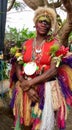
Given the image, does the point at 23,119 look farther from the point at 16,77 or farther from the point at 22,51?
the point at 22,51

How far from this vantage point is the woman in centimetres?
414

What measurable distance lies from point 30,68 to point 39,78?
0.54 feet

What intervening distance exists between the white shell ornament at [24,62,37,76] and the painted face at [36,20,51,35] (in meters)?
0.39

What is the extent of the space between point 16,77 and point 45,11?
2.94 feet

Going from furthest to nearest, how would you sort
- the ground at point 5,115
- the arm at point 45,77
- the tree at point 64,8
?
the tree at point 64,8 → the ground at point 5,115 → the arm at point 45,77

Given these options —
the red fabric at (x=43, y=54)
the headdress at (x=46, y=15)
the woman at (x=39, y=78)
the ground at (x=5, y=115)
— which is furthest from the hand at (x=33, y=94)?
the ground at (x=5, y=115)

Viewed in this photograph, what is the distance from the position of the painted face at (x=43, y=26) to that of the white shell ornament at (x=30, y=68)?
39 cm

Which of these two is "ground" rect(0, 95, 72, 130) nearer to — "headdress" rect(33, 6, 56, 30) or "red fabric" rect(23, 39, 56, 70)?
"red fabric" rect(23, 39, 56, 70)

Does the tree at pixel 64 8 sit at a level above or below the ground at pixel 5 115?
above

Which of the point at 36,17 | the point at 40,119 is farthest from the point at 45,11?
the point at 40,119

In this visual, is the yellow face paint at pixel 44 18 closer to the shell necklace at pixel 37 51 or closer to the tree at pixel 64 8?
the shell necklace at pixel 37 51

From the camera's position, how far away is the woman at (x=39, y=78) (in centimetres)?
414

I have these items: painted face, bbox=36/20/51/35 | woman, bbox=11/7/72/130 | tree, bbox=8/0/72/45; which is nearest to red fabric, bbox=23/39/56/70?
woman, bbox=11/7/72/130

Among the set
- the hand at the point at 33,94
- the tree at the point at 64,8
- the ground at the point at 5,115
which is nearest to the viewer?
the hand at the point at 33,94
